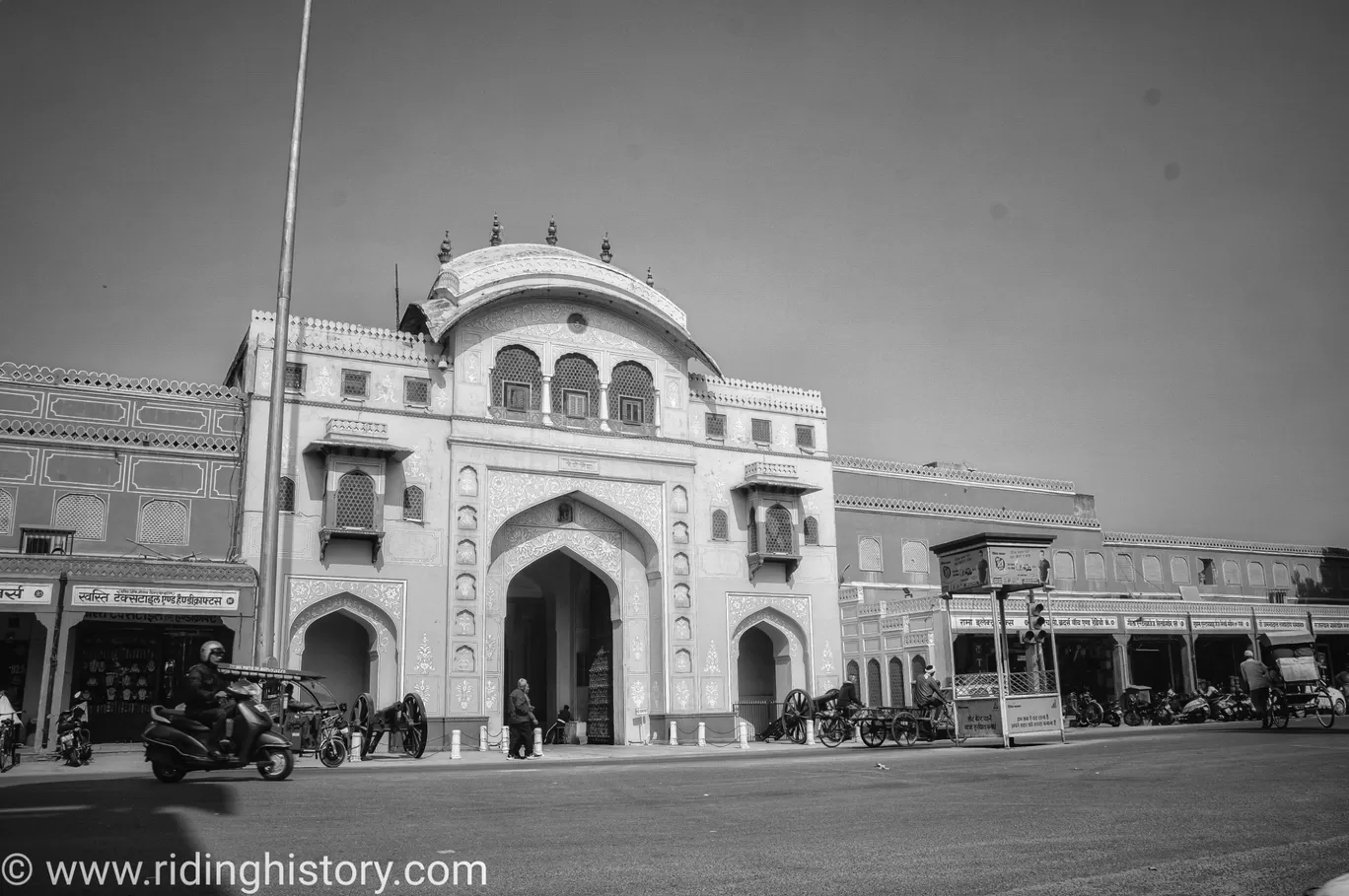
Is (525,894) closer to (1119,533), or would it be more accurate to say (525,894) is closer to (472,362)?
(472,362)

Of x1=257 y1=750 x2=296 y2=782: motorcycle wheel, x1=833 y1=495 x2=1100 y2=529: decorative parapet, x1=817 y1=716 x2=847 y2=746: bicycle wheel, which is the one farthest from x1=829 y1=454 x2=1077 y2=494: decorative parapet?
x1=257 y1=750 x2=296 y2=782: motorcycle wheel

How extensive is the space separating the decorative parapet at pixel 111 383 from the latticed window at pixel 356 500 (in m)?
2.90

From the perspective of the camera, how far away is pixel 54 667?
17422mm

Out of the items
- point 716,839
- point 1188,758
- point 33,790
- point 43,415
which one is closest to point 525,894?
point 716,839

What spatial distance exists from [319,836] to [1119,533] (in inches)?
1323

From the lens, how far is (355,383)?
73.4 feet

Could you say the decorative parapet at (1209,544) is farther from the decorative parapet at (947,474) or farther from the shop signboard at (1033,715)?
the shop signboard at (1033,715)

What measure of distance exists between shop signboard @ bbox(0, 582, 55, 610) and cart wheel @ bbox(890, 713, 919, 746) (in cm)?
1406

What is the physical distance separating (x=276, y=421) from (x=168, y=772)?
32.0ft

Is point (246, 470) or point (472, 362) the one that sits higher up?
point (472, 362)

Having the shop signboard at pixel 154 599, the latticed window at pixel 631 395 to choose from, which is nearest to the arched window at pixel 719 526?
the latticed window at pixel 631 395

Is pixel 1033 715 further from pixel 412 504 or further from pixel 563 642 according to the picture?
pixel 563 642

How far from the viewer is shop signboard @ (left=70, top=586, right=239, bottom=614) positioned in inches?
703

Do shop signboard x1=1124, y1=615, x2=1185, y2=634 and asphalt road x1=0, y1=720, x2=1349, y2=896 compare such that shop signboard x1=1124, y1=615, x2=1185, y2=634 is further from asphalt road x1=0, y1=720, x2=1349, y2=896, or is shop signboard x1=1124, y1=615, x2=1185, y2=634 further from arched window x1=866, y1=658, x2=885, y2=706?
asphalt road x1=0, y1=720, x2=1349, y2=896
